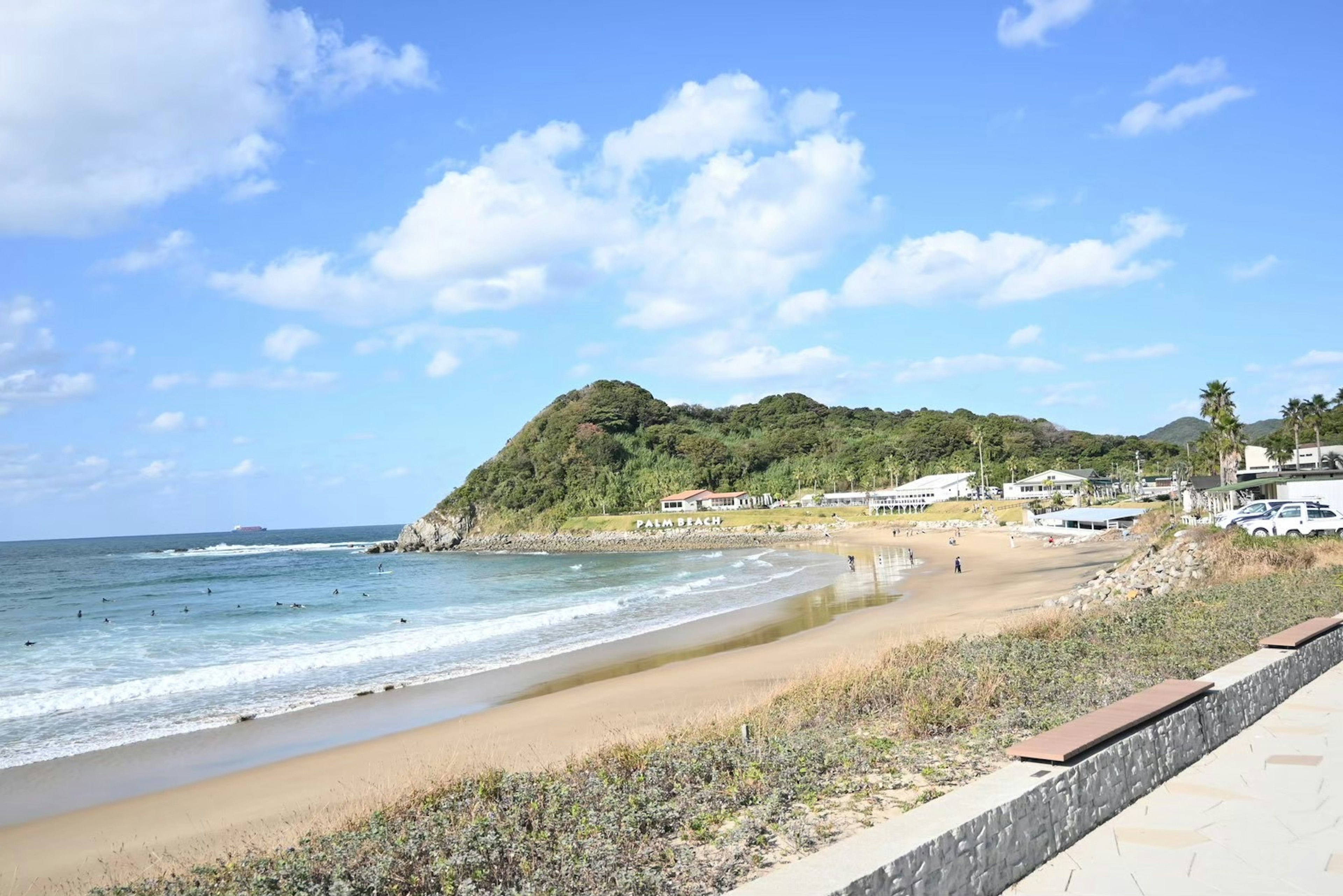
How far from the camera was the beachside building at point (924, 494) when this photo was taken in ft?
334

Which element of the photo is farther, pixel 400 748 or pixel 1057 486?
pixel 1057 486

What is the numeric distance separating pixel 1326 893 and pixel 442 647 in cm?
2406

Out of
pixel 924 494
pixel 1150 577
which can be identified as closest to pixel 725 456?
pixel 924 494

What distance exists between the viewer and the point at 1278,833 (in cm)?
549

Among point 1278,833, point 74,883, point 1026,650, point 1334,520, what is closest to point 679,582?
point 1334,520

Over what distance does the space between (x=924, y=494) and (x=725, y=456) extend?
169 ft

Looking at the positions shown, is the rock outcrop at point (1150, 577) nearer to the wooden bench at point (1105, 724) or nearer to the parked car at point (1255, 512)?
the parked car at point (1255, 512)

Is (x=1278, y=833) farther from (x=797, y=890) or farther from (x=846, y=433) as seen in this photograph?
(x=846, y=433)

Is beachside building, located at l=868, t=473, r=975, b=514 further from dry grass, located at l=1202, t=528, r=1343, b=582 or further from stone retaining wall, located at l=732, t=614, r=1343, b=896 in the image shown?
stone retaining wall, located at l=732, t=614, r=1343, b=896

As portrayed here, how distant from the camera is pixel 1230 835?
18.2 ft

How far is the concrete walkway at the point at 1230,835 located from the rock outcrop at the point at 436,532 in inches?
4634

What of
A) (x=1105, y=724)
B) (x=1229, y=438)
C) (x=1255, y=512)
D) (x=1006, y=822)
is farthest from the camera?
(x=1229, y=438)

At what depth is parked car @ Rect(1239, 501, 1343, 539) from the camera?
88.1ft

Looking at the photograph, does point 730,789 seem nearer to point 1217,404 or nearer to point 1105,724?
point 1105,724
